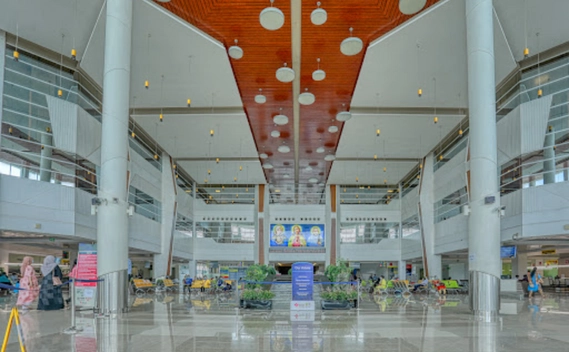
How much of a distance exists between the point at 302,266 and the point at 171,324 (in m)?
4.46

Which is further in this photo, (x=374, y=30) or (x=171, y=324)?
(x=374, y=30)

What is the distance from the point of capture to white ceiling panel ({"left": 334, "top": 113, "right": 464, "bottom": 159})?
72.3ft

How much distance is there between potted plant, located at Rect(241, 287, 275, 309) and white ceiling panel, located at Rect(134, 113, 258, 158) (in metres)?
9.62

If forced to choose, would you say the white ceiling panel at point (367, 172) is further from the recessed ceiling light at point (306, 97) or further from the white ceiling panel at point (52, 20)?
the white ceiling panel at point (52, 20)

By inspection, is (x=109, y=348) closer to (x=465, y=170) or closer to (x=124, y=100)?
(x=124, y=100)

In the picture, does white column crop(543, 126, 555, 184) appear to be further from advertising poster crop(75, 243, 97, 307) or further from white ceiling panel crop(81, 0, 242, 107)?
advertising poster crop(75, 243, 97, 307)

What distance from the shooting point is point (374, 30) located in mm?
13891

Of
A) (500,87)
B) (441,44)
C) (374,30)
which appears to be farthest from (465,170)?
(374,30)

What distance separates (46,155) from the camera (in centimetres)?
1723

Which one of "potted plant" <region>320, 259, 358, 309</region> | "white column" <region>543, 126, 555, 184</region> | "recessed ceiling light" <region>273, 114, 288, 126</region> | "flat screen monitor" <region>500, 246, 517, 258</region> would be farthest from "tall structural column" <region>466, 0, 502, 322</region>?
"flat screen monitor" <region>500, 246, 517, 258</region>

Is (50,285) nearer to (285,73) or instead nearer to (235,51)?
(235,51)

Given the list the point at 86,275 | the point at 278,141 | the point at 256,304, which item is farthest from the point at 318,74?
the point at 278,141

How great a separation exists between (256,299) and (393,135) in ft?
44.6

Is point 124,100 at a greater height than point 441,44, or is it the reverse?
point 441,44
